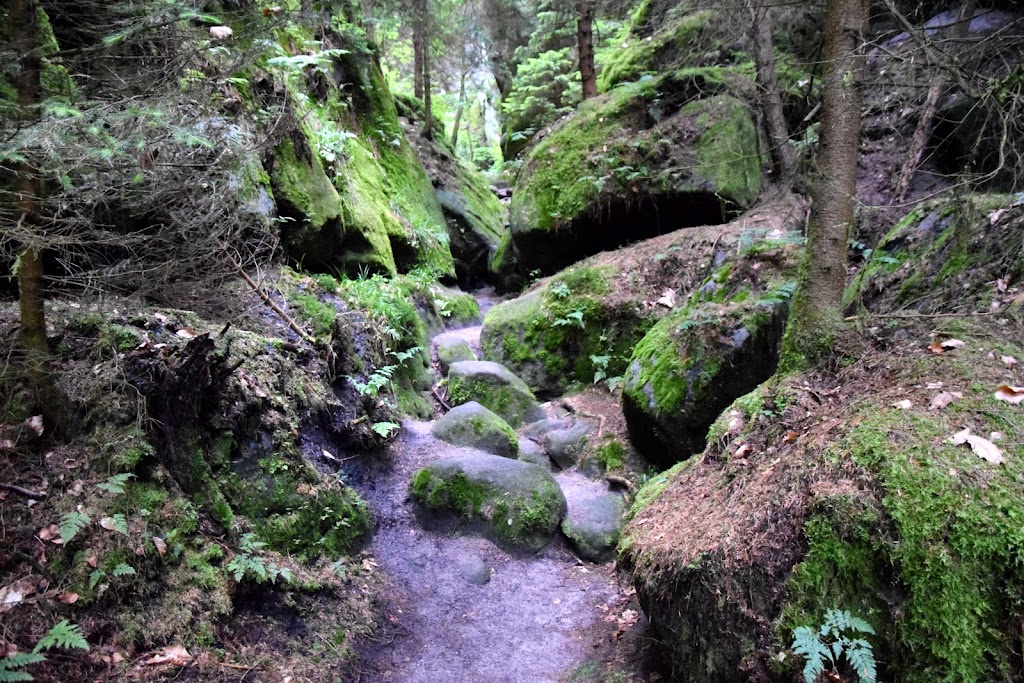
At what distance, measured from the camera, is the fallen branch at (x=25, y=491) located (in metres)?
3.18

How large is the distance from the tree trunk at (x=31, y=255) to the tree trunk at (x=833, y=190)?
4.98 meters

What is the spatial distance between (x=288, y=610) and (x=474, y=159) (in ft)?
99.9

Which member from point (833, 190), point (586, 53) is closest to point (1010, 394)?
point (833, 190)

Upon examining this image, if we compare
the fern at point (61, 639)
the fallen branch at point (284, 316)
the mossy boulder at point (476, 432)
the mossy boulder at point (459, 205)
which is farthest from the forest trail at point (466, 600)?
the mossy boulder at point (459, 205)

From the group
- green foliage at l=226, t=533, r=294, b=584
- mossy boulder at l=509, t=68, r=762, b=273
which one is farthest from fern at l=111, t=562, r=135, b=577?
mossy boulder at l=509, t=68, r=762, b=273

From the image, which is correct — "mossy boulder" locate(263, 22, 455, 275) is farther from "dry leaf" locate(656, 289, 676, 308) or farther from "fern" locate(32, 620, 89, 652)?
"fern" locate(32, 620, 89, 652)

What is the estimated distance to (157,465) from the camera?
12.7 ft

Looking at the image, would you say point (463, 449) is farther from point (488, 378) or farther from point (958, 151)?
point (958, 151)

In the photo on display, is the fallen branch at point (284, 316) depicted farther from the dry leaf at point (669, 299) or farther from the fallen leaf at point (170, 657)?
the dry leaf at point (669, 299)

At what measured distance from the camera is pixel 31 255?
10.6ft

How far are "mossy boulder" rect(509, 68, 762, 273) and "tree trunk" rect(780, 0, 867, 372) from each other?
189 inches

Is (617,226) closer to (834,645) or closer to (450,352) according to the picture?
(450,352)

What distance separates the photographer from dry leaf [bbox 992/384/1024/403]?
2.89 meters

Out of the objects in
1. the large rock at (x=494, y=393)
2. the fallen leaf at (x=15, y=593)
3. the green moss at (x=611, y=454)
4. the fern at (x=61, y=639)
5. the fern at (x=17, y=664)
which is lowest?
the green moss at (x=611, y=454)
